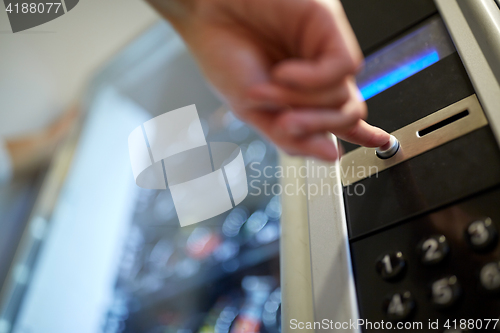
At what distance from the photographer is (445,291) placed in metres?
0.28

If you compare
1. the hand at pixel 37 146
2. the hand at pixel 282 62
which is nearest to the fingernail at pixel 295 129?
the hand at pixel 282 62

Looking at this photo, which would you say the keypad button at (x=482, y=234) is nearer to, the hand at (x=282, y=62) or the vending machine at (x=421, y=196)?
the vending machine at (x=421, y=196)

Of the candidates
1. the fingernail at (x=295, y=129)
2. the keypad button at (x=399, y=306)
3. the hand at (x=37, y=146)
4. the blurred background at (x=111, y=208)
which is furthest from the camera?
the hand at (x=37, y=146)

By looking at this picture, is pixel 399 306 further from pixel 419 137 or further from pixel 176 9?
pixel 176 9

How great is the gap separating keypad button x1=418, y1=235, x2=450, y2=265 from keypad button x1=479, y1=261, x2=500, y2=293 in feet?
0.10

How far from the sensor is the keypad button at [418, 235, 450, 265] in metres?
0.29

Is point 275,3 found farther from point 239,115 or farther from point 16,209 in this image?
point 16,209

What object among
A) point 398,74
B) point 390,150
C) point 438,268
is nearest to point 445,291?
point 438,268

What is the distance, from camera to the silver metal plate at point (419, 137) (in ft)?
1.06

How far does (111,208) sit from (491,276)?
3.73 ft

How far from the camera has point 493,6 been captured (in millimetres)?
343

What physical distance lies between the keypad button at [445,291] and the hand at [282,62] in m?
0.17

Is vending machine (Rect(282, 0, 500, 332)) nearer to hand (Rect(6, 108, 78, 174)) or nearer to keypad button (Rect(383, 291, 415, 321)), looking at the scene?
keypad button (Rect(383, 291, 415, 321))

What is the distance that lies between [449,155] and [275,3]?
0.76 feet
